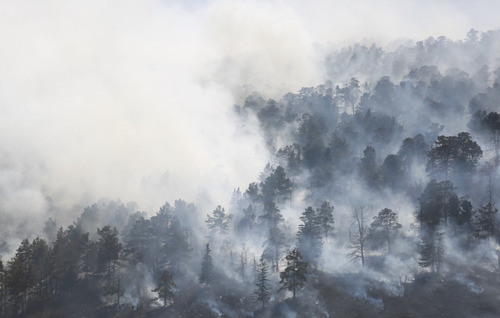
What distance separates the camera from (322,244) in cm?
8100

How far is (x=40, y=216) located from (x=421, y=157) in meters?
124

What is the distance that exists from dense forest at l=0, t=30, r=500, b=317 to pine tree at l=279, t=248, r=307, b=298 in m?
0.27

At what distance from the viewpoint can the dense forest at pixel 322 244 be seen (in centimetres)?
7100

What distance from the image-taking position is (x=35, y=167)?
16738 cm

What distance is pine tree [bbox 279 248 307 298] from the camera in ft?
234

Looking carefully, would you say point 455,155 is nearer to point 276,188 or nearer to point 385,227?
point 385,227

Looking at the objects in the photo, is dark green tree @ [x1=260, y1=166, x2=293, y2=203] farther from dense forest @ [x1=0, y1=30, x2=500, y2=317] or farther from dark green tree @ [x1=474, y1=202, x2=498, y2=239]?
dark green tree @ [x1=474, y1=202, x2=498, y2=239]

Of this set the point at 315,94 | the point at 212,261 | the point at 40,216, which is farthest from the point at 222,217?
the point at 315,94

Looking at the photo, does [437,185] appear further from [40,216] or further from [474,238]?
[40,216]

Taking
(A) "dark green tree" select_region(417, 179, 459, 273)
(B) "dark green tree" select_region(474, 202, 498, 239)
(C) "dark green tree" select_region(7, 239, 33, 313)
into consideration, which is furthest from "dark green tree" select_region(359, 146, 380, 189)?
(C) "dark green tree" select_region(7, 239, 33, 313)

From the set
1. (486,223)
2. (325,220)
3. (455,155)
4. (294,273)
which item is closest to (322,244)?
(325,220)

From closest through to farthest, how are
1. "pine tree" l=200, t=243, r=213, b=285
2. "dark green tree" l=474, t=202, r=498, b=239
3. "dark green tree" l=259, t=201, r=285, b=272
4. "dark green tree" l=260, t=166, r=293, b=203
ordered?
"dark green tree" l=474, t=202, r=498, b=239 < "pine tree" l=200, t=243, r=213, b=285 < "dark green tree" l=259, t=201, r=285, b=272 < "dark green tree" l=260, t=166, r=293, b=203

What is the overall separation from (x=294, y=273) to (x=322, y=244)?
12.2m

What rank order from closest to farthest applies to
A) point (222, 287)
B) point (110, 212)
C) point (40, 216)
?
point (222, 287) → point (110, 212) → point (40, 216)
